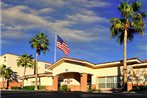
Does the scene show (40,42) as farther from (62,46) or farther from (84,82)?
(84,82)

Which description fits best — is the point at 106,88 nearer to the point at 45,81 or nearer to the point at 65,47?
the point at 65,47

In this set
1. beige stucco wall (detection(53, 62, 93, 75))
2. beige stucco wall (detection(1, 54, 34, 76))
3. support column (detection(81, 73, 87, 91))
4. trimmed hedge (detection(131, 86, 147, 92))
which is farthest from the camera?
beige stucco wall (detection(1, 54, 34, 76))

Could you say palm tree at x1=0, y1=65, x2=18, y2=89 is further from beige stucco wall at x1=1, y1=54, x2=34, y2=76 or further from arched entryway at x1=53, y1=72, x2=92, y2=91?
arched entryway at x1=53, y1=72, x2=92, y2=91

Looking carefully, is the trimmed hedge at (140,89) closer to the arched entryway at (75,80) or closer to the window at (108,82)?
the window at (108,82)

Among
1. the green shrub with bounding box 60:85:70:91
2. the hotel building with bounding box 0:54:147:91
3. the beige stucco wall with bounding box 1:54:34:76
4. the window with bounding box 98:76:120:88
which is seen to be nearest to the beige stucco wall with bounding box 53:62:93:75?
the hotel building with bounding box 0:54:147:91

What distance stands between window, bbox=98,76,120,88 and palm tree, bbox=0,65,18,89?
38.1m

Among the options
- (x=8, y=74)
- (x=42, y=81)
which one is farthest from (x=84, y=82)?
(x=8, y=74)

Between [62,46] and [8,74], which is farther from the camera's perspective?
[8,74]

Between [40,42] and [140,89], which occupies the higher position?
[40,42]

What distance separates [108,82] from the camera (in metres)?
50.8

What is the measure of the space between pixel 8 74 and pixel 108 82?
41.0m

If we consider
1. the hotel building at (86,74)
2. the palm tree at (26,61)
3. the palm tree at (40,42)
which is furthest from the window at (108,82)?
the palm tree at (26,61)

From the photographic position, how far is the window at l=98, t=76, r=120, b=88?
161 feet

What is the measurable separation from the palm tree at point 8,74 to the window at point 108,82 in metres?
38.1
